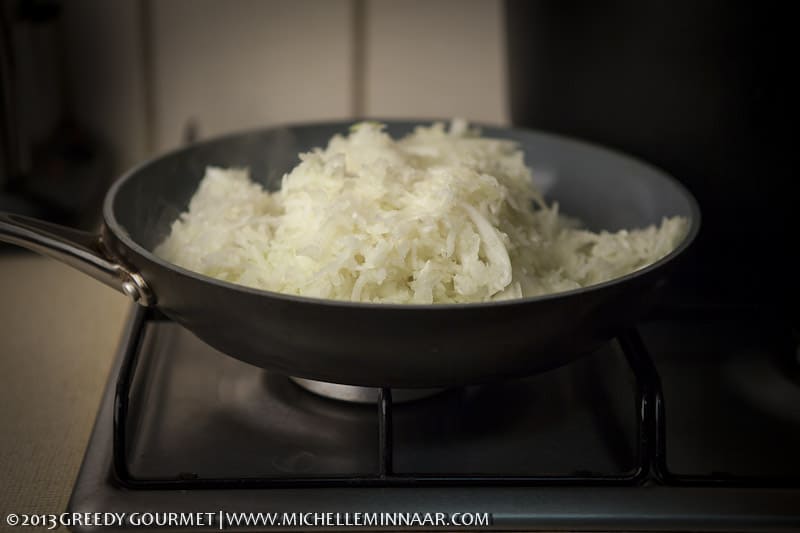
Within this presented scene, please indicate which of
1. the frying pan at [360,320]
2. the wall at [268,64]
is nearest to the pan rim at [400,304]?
the frying pan at [360,320]

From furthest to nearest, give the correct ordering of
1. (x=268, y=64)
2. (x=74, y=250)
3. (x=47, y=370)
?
(x=268, y=64) < (x=47, y=370) < (x=74, y=250)

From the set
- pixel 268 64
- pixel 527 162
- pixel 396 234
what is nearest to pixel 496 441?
pixel 396 234

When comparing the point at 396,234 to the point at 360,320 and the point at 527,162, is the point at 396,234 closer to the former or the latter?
the point at 360,320

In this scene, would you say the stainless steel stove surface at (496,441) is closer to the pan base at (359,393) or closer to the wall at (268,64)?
the pan base at (359,393)

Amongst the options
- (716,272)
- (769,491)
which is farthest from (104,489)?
(716,272)

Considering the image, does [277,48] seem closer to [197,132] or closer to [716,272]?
[197,132]

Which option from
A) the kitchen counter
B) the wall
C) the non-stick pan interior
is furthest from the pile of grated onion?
the wall

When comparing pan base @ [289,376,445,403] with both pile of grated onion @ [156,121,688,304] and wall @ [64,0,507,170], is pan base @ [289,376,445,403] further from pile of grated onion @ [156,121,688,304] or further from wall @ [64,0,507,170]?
wall @ [64,0,507,170]

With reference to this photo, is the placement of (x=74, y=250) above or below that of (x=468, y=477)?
above
